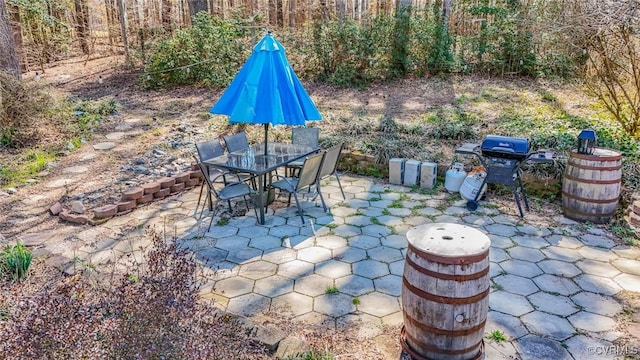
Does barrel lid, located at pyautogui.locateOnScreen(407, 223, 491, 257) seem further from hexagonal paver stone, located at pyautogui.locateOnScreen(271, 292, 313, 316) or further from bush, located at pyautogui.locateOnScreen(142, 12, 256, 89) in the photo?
bush, located at pyautogui.locateOnScreen(142, 12, 256, 89)

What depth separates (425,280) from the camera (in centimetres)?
229

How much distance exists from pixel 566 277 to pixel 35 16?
40.3 ft

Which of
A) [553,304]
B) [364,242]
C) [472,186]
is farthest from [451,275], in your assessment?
[472,186]

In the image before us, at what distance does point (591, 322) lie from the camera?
115 inches

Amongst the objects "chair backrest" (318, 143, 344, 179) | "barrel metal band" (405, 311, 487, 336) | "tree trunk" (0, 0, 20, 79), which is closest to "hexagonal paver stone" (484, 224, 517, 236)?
"chair backrest" (318, 143, 344, 179)

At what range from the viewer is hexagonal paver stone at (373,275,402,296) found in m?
3.31

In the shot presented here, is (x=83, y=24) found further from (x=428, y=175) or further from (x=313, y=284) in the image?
(x=313, y=284)

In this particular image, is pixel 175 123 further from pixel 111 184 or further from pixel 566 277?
pixel 566 277

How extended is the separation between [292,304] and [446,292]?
1275 millimetres

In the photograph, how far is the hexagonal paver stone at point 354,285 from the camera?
331cm

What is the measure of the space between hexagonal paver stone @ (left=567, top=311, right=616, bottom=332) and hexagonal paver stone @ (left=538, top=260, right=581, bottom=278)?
1.75 ft

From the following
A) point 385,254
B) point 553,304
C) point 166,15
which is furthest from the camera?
point 166,15

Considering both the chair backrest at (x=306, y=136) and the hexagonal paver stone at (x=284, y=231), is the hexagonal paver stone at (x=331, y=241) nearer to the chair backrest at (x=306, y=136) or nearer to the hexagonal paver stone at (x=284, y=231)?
the hexagonal paver stone at (x=284, y=231)

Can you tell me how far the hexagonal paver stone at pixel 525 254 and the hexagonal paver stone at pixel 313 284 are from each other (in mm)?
1623
